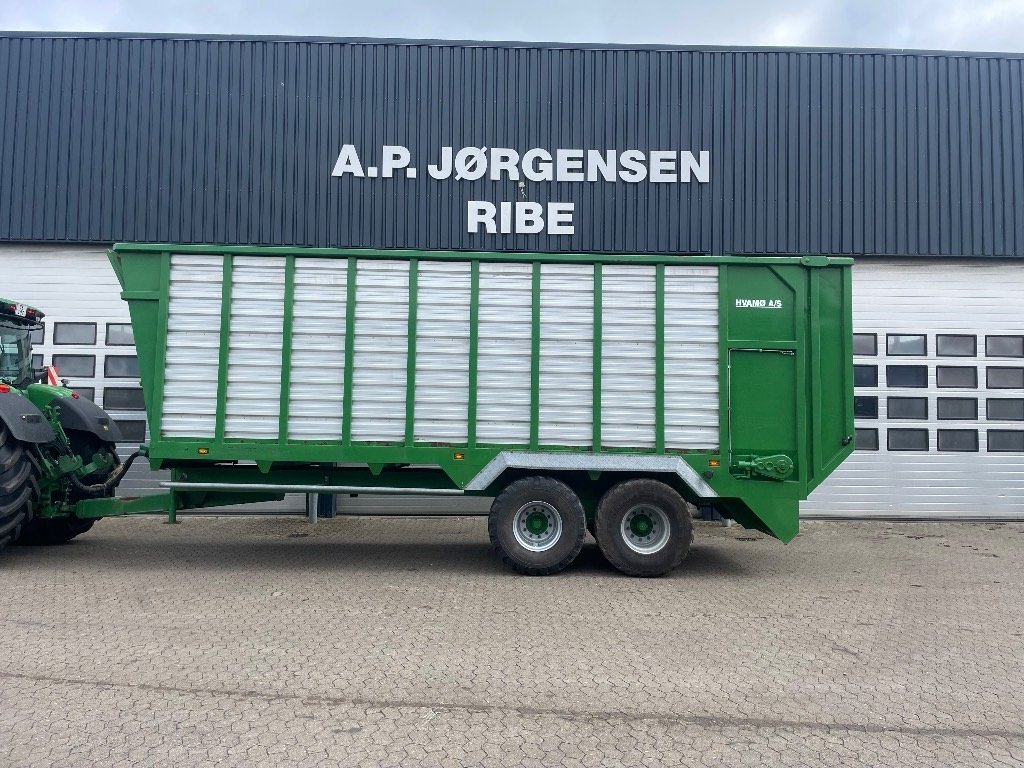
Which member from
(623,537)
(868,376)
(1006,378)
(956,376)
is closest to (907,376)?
(868,376)

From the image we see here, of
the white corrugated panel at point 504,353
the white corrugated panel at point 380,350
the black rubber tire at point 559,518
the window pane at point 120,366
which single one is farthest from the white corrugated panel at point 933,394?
the window pane at point 120,366

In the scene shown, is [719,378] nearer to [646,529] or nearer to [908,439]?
[646,529]

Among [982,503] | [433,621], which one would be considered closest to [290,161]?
[433,621]

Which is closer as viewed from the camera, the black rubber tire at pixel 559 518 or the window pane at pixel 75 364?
the black rubber tire at pixel 559 518

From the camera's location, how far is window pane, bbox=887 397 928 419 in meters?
12.4

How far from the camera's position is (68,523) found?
9.27 metres

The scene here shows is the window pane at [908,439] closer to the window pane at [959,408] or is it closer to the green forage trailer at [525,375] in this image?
the window pane at [959,408]

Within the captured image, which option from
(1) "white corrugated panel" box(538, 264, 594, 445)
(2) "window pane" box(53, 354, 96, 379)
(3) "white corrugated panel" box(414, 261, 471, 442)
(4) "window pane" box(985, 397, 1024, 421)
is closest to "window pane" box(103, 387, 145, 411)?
(2) "window pane" box(53, 354, 96, 379)

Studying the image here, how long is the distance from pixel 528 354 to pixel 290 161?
6540 mm

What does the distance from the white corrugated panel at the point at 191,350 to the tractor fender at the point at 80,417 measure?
170 cm

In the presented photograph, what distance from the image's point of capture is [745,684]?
191 inches

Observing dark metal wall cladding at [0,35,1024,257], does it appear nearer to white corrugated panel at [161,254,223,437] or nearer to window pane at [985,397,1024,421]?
window pane at [985,397,1024,421]

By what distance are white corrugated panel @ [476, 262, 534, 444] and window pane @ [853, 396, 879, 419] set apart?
681 cm

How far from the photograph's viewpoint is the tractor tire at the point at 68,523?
30.1 ft
